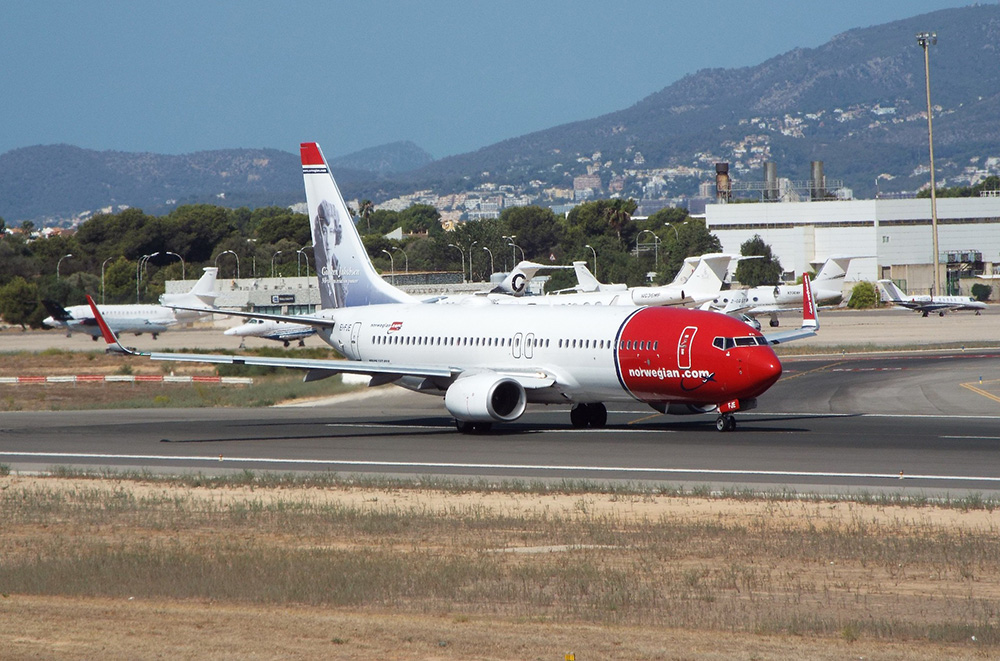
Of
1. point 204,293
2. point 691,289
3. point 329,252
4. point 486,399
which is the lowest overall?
point 486,399

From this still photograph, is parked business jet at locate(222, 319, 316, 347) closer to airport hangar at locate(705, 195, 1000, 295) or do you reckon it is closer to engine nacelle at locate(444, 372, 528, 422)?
engine nacelle at locate(444, 372, 528, 422)

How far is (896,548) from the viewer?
18.1 metres

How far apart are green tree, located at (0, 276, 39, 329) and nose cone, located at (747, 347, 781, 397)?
4543 inches

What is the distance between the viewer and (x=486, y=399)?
3488 centimetres

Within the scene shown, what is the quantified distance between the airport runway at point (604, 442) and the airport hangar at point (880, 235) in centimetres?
13025

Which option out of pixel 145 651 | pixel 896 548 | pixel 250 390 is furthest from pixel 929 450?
pixel 250 390

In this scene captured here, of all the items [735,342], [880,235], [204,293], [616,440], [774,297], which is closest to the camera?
[735,342]

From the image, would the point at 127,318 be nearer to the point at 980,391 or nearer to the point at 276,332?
the point at 276,332

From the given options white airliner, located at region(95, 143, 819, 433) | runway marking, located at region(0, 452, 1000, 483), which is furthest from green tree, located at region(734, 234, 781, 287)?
runway marking, located at region(0, 452, 1000, 483)

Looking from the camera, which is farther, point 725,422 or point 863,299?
point 863,299

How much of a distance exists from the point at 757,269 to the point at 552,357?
13366cm

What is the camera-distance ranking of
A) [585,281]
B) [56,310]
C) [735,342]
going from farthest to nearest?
[585,281], [56,310], [735,342]

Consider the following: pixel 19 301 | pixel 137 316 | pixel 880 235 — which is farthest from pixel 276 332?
pixel 880 235

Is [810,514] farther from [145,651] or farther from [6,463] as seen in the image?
[6,463]
